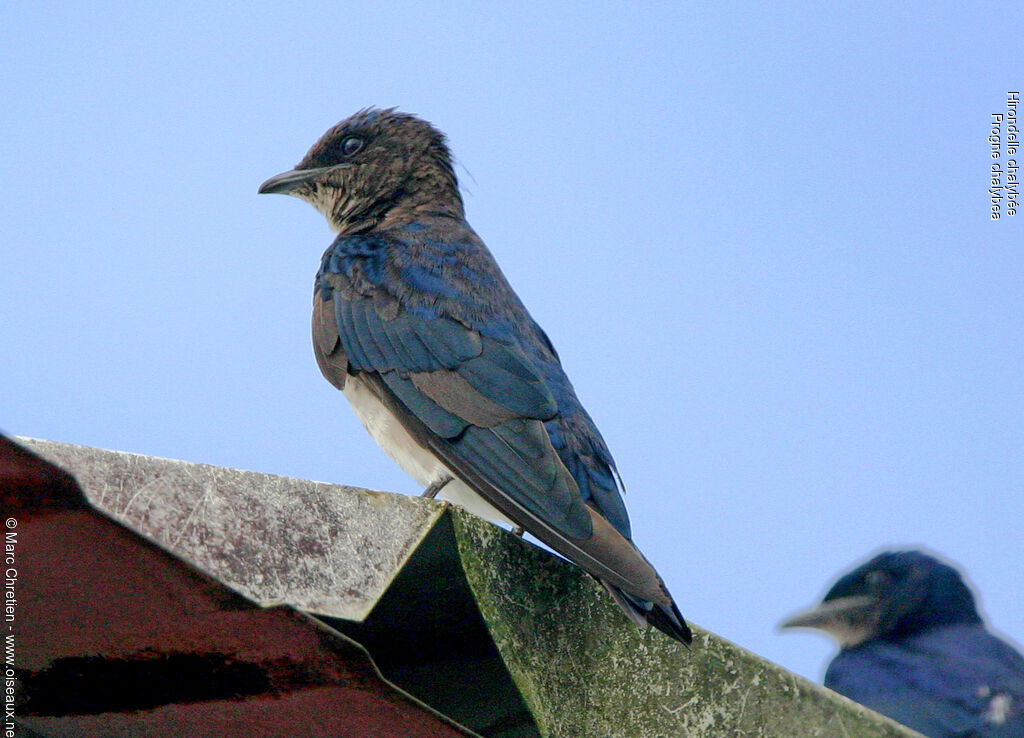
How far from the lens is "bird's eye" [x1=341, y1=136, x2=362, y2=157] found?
18.1 feet

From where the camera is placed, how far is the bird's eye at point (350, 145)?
5516mm

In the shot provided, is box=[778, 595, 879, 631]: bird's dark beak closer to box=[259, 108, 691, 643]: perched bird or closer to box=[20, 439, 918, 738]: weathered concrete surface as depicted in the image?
box=[259, 108, 691, 643]: perched bird

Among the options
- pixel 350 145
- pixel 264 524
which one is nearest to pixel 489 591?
pixel 264 524

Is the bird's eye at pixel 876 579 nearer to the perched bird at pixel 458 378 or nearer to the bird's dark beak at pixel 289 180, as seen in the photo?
the perched bird at pixel 458 378

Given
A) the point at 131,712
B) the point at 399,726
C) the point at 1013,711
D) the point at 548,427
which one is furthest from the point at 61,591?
the point at 1013,711

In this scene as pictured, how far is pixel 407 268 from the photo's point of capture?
4.20 m

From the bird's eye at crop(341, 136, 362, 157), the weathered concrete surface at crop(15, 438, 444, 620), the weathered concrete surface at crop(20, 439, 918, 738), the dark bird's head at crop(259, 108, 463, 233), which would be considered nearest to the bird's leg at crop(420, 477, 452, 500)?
the weathered concrete surface at crop(20, 439, 918, 738)

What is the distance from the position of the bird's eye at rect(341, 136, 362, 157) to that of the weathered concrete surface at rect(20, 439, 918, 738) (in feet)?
11.2

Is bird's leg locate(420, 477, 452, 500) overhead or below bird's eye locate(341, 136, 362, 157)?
below

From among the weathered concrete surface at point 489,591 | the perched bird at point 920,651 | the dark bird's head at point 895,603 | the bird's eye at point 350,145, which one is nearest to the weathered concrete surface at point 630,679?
the weathered concrete surface at point 489,591

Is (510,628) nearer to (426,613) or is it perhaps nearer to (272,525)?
(426,613)

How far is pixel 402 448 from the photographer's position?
A: 3.85 meters

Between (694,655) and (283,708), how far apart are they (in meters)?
0.83

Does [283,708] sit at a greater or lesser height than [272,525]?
lesser
